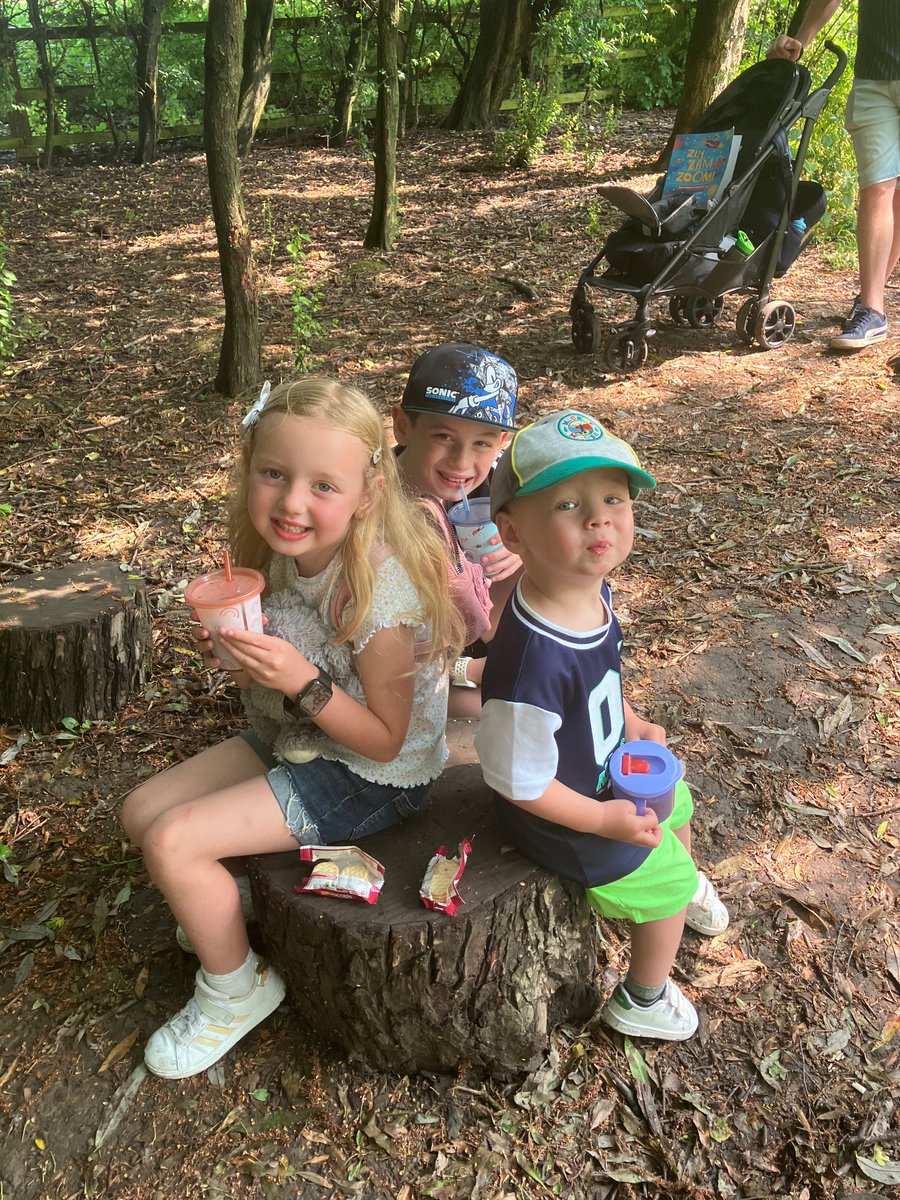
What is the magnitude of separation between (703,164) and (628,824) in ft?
17.1

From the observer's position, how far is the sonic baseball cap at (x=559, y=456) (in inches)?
67.6

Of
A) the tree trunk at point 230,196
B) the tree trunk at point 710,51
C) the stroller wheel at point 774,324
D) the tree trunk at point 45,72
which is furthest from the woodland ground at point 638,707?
the tree trunk at point 45,72

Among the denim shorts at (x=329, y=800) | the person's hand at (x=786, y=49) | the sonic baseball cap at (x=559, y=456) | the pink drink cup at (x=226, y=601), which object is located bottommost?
the denim shorts at (x=329, y=800)

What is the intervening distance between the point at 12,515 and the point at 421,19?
12.1 m

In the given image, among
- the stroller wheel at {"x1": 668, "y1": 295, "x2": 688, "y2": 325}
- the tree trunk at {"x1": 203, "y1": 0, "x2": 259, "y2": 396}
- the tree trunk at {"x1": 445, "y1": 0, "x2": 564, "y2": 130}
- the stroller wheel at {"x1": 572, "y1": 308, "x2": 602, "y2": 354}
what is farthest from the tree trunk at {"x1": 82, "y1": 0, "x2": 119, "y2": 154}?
the stroller wheel at {"x1": 668, "y1": 295, "x2": 688, "y2": 325}

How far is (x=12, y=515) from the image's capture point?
14.4 feet

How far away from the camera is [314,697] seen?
6.43ft

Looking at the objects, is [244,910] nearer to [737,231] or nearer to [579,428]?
[579,428]

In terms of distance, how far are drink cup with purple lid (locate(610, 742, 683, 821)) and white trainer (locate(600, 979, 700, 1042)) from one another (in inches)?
21.4

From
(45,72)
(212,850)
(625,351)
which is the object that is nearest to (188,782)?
(212,850)

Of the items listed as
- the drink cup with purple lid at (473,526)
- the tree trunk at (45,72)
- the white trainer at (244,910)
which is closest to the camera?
the white trainer at (244,910)

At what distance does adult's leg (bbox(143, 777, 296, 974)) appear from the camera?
203 centimetres

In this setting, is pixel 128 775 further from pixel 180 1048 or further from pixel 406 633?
pixel 406 633

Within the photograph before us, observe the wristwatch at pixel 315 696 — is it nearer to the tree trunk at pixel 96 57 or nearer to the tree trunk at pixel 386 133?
the tree trunk at pixel 386 133
